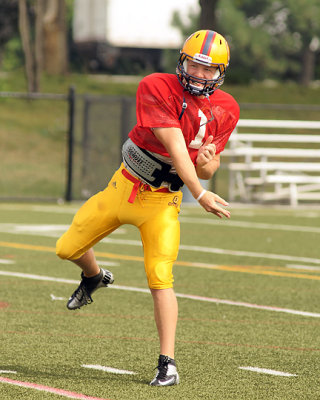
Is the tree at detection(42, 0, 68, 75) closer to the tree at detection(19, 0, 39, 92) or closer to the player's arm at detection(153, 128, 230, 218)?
the tree at detection(19, 0, 39, 92)

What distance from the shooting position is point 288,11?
48500 mm

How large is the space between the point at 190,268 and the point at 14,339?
387cm

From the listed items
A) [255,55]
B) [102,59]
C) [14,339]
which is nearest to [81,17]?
[102,59]

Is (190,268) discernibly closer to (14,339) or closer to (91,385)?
(14,339)

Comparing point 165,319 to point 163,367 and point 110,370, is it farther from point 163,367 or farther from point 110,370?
point 110,370

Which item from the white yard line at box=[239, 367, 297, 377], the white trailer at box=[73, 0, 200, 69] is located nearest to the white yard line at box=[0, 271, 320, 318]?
the white yard line at box=[239, 367, 297, 377]

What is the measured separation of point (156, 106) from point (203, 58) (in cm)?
40

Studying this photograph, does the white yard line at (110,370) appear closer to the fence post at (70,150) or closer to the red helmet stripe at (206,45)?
the red helmet stripe at (206,45)

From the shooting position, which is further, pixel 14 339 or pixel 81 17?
pixel 81 17

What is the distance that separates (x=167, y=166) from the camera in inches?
238

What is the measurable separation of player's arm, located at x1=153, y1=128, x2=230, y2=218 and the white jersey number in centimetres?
26

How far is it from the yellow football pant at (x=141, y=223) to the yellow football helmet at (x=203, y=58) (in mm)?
702

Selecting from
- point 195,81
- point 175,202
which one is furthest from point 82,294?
point 195,81

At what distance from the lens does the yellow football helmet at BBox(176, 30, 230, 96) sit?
5.85 metres
